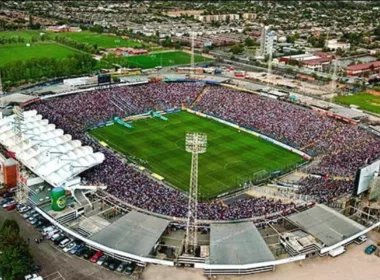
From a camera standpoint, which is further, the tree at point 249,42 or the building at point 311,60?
the tree at point 249,42

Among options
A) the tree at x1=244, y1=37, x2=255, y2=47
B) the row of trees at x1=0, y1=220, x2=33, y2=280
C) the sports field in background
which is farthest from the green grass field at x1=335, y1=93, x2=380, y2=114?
the row of trees at x1=0, y1=220, x2=33, y2=280

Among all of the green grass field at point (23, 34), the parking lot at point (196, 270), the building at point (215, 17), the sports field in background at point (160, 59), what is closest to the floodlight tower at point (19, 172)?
the parking lot at point (196, 270)

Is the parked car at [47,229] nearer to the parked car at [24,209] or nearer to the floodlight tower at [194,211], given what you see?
the parked car at [24,209]

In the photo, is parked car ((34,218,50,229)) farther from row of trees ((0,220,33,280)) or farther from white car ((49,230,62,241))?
row of trees ((0,220,33,280))

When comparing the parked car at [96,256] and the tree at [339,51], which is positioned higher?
the tree at [339,51]

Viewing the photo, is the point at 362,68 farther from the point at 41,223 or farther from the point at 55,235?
the point at 55,235

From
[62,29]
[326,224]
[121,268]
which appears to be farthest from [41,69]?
[326,224]
